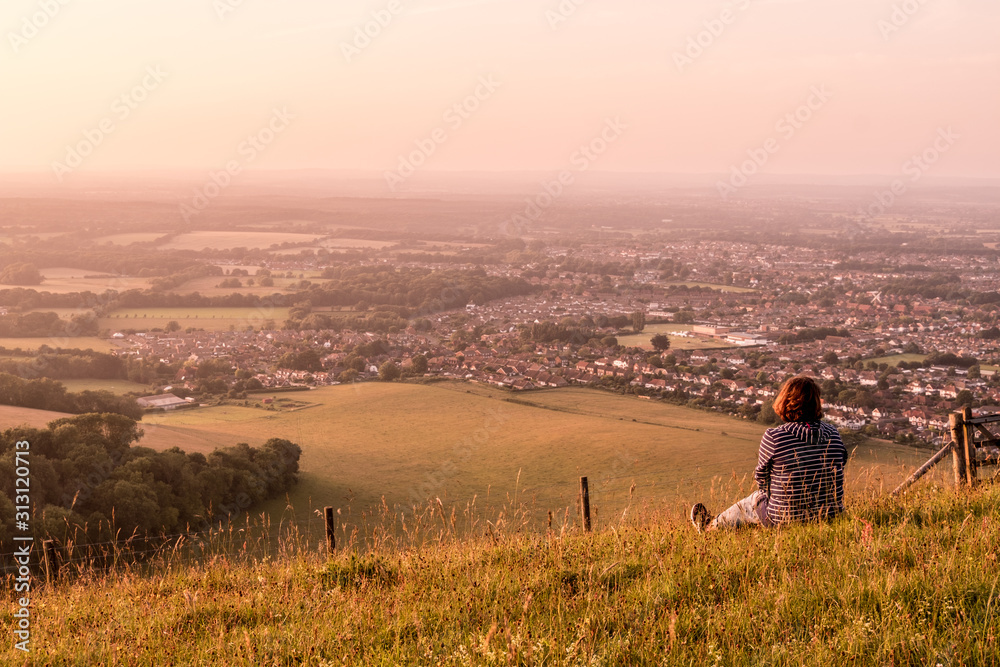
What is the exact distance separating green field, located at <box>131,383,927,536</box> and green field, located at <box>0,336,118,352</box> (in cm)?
1641

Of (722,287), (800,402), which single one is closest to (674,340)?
(722,287)

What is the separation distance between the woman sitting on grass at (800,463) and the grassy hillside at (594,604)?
171mm

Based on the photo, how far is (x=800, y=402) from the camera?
450cm

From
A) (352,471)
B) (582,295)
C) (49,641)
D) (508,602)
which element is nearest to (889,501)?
(508,602)

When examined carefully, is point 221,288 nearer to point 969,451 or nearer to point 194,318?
point 194,318

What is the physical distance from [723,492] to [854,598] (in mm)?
2758

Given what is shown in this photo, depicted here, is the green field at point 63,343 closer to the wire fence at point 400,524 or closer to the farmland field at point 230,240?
the wire fence at point 400,524

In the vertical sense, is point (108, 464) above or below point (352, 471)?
above

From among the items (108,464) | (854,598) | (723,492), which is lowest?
(108,464)

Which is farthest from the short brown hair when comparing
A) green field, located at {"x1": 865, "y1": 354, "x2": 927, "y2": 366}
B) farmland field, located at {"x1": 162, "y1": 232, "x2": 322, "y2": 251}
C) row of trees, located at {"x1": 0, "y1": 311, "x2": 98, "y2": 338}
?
farmland field, located at {"x1": 162, "y1": 232, "x2": 322, "y2": 251}

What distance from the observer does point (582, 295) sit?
302 feet

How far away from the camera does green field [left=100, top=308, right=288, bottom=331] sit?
63.3m

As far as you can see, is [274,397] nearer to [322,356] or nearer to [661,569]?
[322,356]

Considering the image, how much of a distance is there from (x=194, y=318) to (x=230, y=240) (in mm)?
66010
